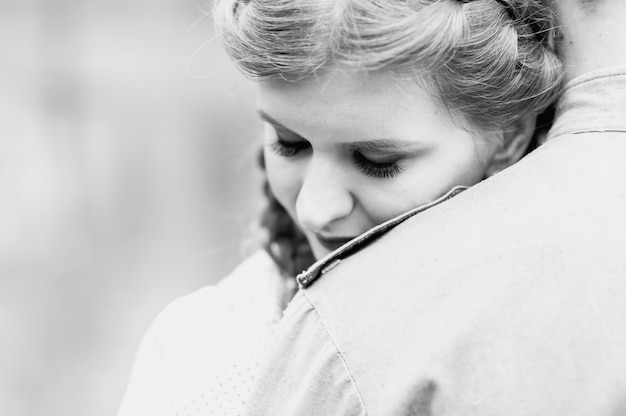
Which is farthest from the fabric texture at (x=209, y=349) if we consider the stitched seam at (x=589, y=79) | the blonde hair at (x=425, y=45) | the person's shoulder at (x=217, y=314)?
the stitched seam at (x=589, y=79)

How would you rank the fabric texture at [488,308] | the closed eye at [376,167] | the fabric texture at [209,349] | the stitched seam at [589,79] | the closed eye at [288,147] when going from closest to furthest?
1. the fabric texture at [488,308]
2. the stitched seam at [589,79]
3. the fabric texture at [209,349]
4. the closed eye at [376,167]
5. the closed eye at [288,147]

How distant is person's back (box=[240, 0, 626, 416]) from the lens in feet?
3.56

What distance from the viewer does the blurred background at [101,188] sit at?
4.07 metres

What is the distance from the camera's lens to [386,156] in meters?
1.55

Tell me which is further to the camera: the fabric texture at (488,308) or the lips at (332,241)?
the lips at (332,241)

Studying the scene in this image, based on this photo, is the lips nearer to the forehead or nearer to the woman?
the woman

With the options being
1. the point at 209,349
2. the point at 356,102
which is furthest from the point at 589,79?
the point at 209,349

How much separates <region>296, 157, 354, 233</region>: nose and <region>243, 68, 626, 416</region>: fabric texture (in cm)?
28

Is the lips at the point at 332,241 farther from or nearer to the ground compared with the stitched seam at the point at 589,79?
nearer to the ground

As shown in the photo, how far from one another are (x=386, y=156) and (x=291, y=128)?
16 centimetres

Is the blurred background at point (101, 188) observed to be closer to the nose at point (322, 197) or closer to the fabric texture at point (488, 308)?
the nose at point (322, 197)

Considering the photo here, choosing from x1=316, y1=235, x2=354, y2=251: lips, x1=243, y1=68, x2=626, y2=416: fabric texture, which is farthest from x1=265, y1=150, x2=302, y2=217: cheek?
x1=243, y1=68, x2=626, y2=416: fabric texture

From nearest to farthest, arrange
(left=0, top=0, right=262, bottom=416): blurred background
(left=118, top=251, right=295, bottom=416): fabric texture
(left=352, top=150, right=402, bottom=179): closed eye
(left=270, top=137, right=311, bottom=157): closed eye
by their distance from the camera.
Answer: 1. (left=118, top=251, right=295, bottom=416): fabric texture
2. (left=352, top=150, right=402, bottom=179): closed eye
3. (left=270, top=137, right=311, bottom=157): closed eye
4. (left=0, top=0, right=262, bottom=416): blurred background

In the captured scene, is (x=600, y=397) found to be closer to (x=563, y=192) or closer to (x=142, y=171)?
(x=563, y=192)
